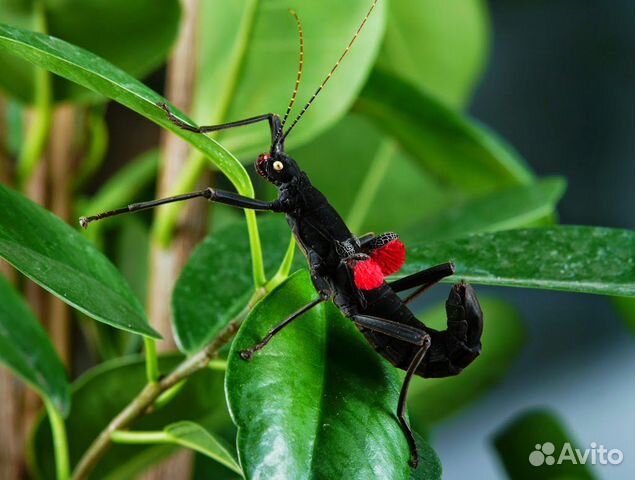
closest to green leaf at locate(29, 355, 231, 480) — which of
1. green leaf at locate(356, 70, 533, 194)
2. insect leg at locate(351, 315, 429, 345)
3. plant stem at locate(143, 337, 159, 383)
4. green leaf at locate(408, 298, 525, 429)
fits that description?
plant stem at locate(143, 337, 159, 383)

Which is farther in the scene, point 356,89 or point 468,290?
point 356,89

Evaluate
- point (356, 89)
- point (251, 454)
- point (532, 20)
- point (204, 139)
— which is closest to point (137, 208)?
point (204, 139)

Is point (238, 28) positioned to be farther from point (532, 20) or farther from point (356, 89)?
point (532, 20)

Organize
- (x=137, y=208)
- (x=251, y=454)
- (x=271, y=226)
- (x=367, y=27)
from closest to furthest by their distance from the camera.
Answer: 1. (x=251, y=454)
2. (x=137, y=208)
3. (x=271, y=226)
4. (x=367, y=27)

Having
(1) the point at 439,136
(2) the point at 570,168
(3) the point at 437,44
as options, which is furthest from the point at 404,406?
(2) the point at 570,168

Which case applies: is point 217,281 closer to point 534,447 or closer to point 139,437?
point 139,437

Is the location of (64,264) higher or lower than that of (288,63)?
lower
